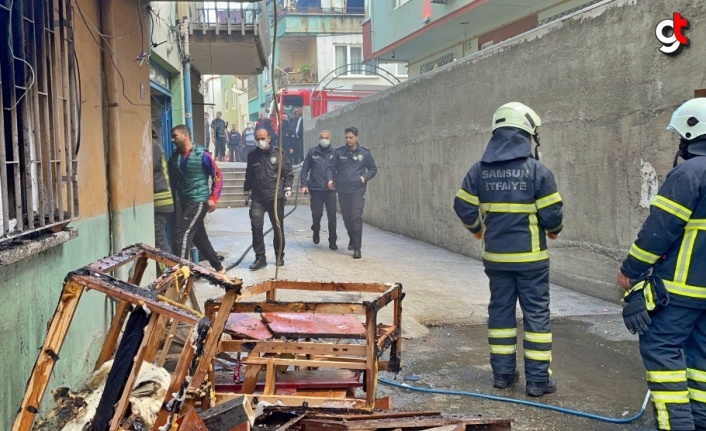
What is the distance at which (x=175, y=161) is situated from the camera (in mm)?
7543

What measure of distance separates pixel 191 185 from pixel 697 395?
556 cm

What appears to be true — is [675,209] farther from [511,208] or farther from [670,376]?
[511,208]

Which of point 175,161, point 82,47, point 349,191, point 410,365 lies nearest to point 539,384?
point 410,365

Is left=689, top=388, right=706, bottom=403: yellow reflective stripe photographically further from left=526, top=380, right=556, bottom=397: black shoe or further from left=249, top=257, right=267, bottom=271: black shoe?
left=249, top=257, right=267, bottom=271: black shoe

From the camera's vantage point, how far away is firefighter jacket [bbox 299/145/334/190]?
10.2m

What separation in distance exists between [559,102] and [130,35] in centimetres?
449

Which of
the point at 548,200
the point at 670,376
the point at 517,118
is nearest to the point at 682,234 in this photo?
the point at 670,376

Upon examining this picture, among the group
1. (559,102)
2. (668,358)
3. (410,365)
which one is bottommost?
(410,365)

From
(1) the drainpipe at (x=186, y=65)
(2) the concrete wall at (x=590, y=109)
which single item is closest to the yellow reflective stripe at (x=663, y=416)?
(2) the concrete wall at (x=590, y=109)

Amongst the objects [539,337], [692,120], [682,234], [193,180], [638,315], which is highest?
[692,120]

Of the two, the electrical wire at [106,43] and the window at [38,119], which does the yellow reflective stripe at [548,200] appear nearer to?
the window at [38,119]

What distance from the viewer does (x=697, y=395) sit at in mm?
3434

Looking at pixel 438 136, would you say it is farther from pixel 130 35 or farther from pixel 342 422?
pixel 342 422

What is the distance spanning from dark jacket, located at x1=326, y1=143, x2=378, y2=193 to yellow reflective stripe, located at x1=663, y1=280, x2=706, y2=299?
647cm
